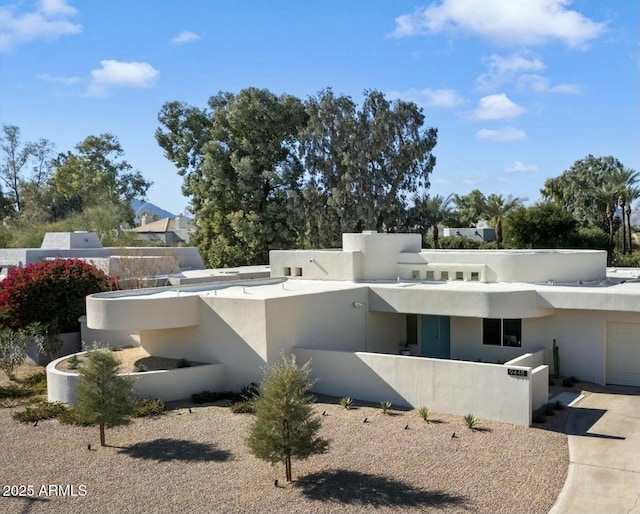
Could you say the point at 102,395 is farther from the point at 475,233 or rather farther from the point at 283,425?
the point at 475,233

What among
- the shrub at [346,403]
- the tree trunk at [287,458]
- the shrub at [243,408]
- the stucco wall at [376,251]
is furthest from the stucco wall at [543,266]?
the tree trunk at [287,458]

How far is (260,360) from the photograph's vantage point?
18.1 metres

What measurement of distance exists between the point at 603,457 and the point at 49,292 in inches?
834

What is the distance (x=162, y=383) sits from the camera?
18109 millimetres

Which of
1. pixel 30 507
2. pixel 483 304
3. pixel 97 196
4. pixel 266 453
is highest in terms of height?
pixel 97 196

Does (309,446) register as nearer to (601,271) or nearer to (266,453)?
(266,453)

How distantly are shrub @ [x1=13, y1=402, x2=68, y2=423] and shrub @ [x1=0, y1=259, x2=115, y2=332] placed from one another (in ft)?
25.1

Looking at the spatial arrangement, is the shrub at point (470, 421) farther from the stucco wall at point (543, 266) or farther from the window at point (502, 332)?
the stucco wall at point (543, 266)

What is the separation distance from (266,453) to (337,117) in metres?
32.0

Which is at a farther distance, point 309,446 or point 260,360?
point 260,360

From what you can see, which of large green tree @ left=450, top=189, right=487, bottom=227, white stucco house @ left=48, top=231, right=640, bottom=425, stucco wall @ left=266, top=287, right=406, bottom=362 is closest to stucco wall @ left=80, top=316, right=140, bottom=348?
white stucco house @ left=48, top=231, right=640, bottom=425

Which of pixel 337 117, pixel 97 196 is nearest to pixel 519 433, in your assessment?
pixel 337 117

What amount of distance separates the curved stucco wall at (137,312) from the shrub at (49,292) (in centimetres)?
687

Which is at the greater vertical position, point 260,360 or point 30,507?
point 260,360
